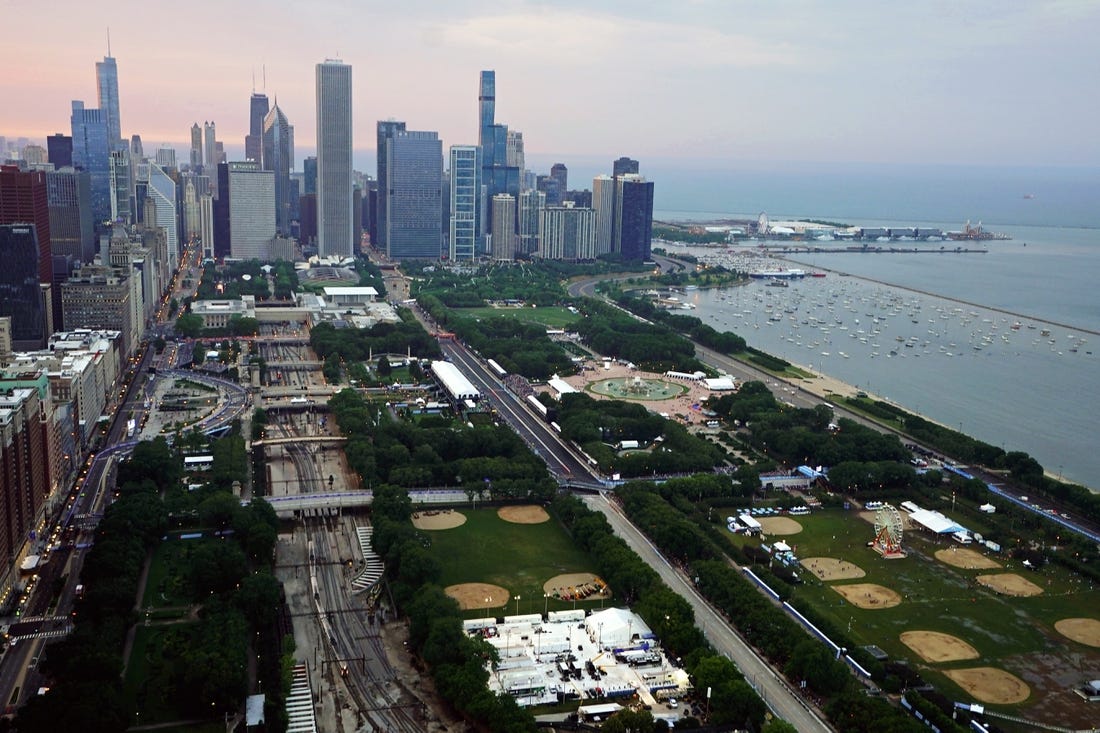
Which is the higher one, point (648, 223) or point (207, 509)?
point (648, 223)

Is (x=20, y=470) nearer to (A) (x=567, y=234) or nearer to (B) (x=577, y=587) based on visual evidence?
(B) (x=577, y=587)

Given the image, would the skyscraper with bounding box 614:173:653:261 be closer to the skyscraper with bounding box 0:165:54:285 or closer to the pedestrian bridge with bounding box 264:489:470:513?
the skyscraper with bounding box 0:165:54:285

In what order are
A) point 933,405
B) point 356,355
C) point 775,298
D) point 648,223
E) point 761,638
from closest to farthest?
1. point 761,638
2. point 933,405
3. point 356,355
4. point 775,298
5. point 648,223

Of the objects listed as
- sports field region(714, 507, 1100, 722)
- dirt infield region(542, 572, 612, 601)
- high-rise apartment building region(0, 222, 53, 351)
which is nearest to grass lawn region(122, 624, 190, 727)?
dirt infield region(542, 572, 612, 601)

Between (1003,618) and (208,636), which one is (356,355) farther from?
(1003,618)

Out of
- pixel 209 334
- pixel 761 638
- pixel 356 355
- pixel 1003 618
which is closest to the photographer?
pixel 761 638

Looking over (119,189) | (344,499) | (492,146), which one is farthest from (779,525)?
(492,146)

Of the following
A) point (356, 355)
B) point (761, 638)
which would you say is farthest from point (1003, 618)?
point (356, 355)
